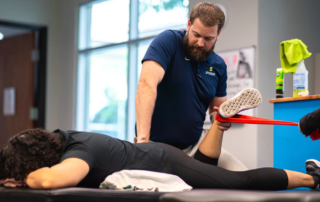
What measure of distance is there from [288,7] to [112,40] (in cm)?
214

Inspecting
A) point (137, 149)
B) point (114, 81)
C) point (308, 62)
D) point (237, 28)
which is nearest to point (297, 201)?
point (137, 149)

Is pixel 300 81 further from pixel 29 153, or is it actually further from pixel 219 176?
pixel 29 153

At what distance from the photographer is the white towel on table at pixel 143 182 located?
155 cm

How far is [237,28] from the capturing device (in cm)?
379

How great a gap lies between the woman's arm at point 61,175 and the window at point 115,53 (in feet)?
9.87

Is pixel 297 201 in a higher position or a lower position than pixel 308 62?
lower

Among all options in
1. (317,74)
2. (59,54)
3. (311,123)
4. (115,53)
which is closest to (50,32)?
(59,54)

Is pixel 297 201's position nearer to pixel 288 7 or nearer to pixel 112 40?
pixel 288 7

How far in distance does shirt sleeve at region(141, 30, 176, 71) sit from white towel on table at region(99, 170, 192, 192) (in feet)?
2.26

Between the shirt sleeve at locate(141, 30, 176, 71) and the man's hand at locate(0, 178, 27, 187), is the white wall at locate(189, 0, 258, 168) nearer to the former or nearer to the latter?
the shirt sleeve at locate(141, 30, 176, 71)

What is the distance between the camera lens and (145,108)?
203cm

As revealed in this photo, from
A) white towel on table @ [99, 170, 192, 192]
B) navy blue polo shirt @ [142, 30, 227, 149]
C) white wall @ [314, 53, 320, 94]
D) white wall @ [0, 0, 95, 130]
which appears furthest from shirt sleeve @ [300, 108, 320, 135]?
white wall @ [0, 0, 95, 130]

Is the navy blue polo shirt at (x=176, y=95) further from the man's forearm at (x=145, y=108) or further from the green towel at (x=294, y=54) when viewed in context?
the green towel at (x=294, y=54)

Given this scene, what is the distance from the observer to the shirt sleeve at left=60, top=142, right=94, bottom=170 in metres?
1.53
